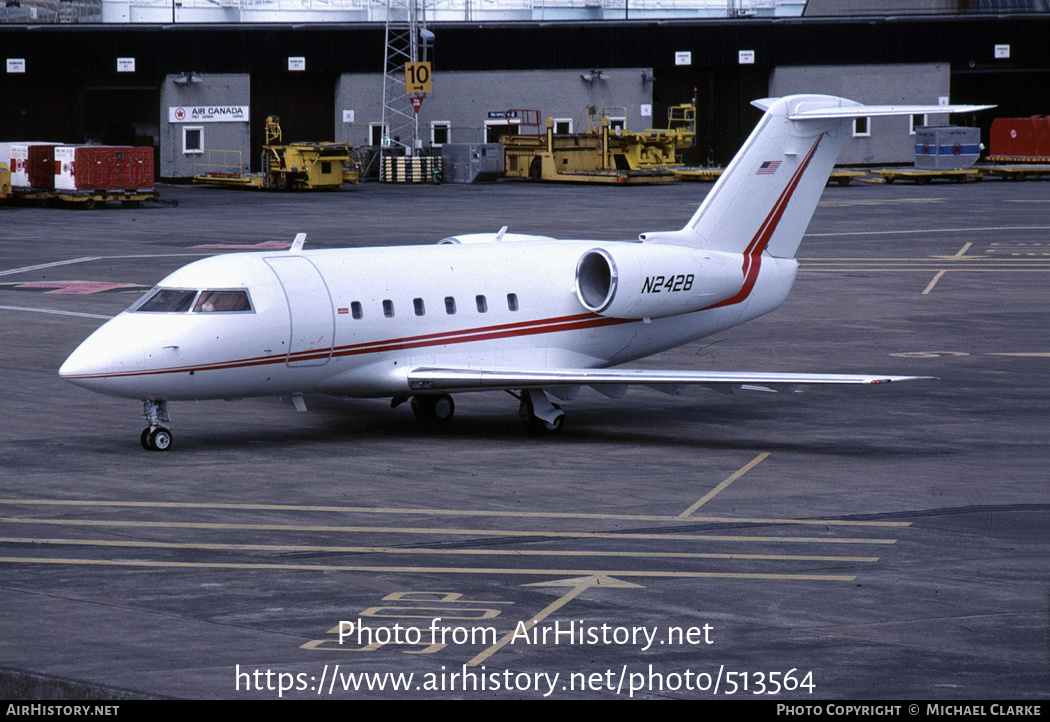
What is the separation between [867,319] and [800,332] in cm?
288

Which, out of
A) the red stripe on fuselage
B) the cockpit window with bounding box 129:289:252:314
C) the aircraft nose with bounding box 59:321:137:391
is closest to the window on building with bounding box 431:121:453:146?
the red stripe on fuselage

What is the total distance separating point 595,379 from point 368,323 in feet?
11.8

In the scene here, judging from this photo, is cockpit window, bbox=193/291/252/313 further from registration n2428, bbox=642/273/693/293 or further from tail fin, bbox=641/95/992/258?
tail fin, bbox=641/95/992/258

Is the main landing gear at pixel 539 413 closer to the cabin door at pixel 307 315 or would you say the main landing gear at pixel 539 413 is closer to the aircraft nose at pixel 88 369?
the cabin door at pixel 307 315

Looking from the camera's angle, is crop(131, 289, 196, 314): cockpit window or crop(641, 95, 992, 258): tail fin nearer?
crop(131, 289, 196, 314): cockpit window

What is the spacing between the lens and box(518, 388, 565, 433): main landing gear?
24422mm

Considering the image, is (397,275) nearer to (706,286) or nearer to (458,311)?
(458,311)

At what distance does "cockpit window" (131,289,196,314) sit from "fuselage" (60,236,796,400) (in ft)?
0.07

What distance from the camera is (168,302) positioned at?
22.5 meters

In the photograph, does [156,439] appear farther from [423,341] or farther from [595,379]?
[595,379]

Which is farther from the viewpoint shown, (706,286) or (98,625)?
(706,286)

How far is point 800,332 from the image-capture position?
35.6 metres

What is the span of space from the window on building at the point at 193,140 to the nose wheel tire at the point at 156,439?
6674cm

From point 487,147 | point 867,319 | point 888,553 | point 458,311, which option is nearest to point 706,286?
point 458,311
